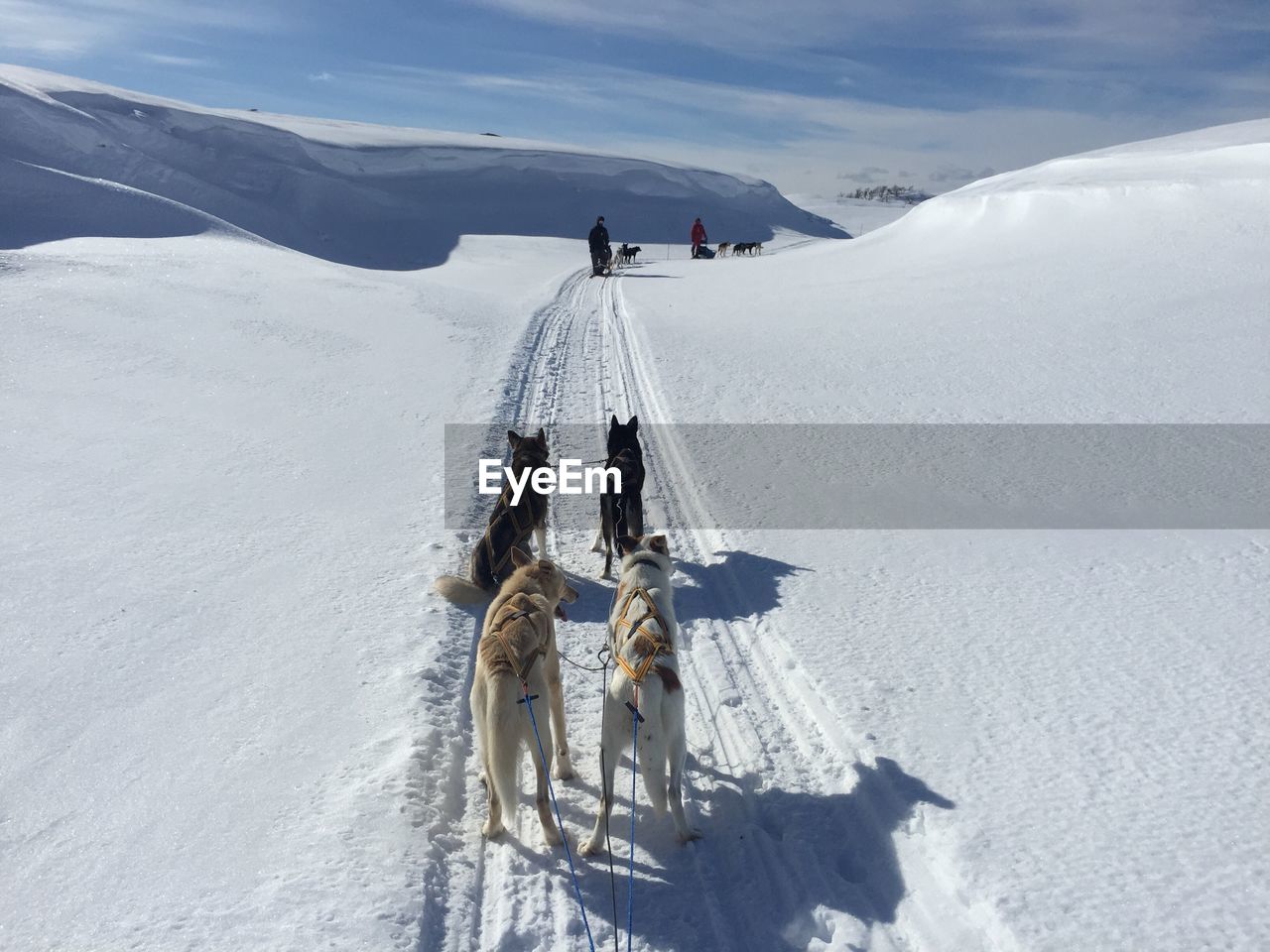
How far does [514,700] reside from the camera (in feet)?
10.4

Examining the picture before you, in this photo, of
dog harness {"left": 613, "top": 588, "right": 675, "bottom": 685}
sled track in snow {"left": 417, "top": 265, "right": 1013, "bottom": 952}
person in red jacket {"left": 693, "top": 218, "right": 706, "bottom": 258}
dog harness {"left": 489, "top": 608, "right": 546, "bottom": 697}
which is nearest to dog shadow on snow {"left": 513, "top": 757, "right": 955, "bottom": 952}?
sled track in snow {"left": 417, "top": 265, "right": 1013, "bottom": 952}

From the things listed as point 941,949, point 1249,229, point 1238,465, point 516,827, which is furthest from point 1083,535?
point 1249,229

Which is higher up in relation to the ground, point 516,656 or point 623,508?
point 516,656

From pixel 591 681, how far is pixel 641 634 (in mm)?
1248

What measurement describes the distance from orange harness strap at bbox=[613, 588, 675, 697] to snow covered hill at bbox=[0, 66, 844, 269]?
18.0m

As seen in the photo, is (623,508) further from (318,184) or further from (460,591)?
(318,184)

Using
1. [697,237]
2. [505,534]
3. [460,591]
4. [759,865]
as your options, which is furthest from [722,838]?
[697,237]

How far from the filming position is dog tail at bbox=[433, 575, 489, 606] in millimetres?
5129

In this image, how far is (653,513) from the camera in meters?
6.75

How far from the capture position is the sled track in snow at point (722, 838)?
9.80 feet

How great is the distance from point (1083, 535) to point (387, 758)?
5149 mm

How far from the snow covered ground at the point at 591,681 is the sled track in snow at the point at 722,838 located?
2 cm

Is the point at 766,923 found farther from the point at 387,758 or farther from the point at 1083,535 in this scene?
the point at 1083,535

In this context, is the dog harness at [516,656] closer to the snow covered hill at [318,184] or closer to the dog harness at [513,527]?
the dog harness at [513,527]
